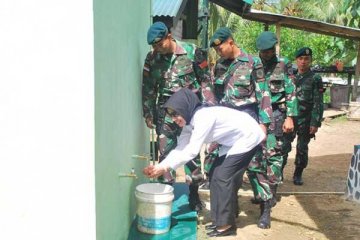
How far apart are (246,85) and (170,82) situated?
2.36ft

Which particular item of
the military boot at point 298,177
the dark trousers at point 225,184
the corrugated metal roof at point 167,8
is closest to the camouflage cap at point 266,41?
the dark trousers at point 225,184

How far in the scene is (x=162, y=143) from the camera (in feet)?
14.3

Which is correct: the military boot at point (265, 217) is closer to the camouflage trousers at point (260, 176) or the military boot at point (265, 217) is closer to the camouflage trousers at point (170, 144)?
the camouflage trousers at point (260, 176)

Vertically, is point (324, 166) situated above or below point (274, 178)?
below

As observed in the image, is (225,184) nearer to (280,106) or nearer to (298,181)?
(280,106)

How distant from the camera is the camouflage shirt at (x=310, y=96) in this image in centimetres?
588

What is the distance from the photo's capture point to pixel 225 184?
392cm

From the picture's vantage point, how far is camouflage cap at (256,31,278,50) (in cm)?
467

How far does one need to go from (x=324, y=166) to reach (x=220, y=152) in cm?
398

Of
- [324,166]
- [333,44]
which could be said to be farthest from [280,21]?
[333,44]
